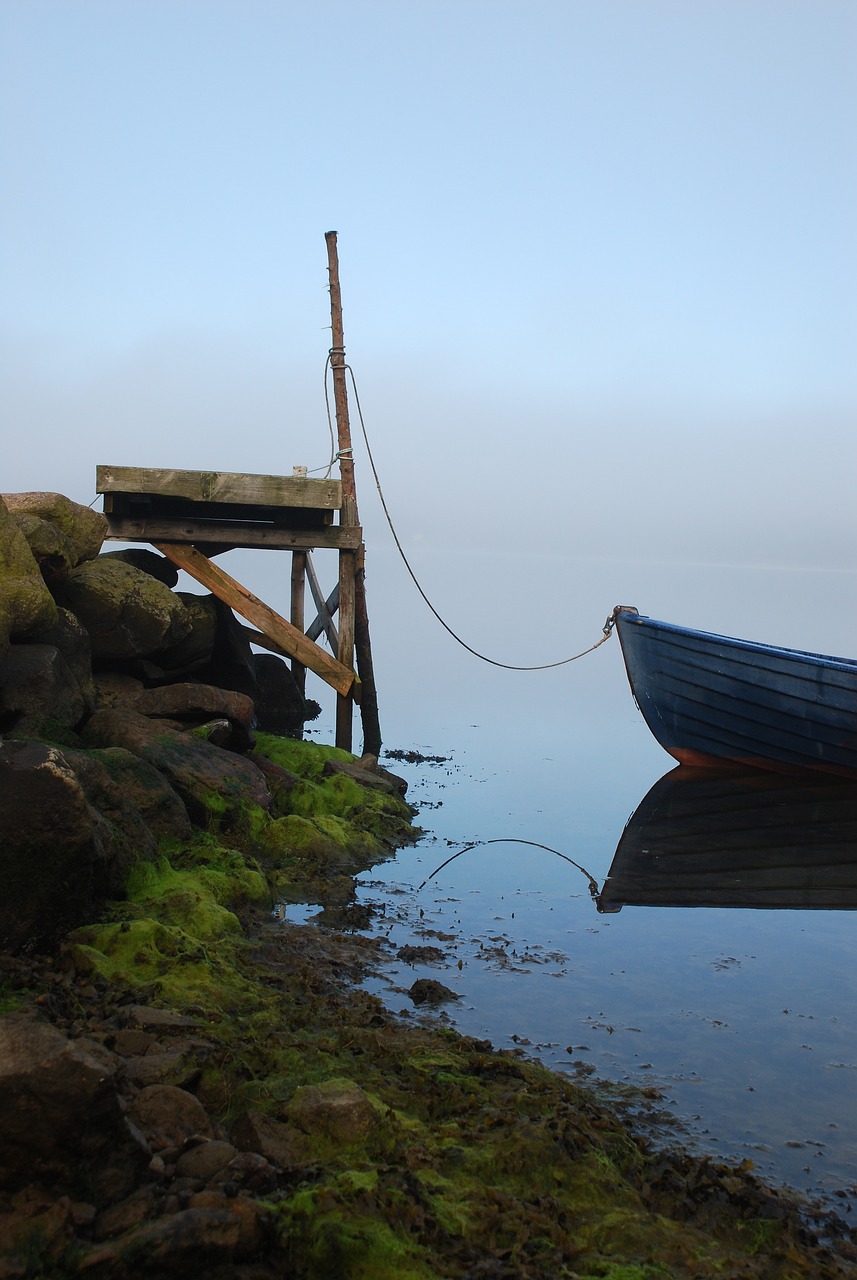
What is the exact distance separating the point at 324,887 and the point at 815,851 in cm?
588

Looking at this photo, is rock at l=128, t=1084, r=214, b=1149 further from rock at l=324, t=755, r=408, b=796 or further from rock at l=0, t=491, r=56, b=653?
rock at l=324, t=755, r=408, b=796

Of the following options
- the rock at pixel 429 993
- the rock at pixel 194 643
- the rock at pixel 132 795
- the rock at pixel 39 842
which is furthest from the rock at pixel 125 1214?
the rock at pixel 194 643

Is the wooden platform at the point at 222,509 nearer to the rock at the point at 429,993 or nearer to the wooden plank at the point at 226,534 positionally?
the wooden plank at the point at 226,534

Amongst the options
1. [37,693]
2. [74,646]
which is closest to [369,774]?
[74,646]

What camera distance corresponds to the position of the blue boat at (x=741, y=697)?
13820 mm

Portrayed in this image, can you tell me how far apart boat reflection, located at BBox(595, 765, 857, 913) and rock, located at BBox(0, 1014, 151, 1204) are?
6063 mm

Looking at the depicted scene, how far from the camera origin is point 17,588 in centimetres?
816

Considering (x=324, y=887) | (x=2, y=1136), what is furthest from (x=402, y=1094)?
(x=324, y=887)

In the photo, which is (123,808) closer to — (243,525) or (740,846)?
(243,525)

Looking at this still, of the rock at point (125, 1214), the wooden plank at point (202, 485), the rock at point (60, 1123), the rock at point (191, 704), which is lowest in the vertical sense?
the rock at point (125, 1214)

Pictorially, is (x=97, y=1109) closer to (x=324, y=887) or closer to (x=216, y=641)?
(x=324, y=887)

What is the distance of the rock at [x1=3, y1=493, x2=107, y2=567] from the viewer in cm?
995

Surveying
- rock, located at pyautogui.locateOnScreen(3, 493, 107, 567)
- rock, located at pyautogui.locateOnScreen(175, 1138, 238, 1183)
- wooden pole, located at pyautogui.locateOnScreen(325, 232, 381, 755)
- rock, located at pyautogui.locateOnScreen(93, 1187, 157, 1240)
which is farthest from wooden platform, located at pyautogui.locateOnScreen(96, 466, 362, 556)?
rock, located at pyautogui.locateOnScreen(93, 1187, 157, 1240)

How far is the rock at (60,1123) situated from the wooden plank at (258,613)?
9.26m
